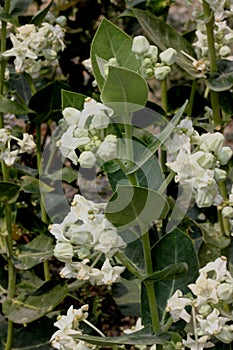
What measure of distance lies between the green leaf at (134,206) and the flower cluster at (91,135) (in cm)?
5

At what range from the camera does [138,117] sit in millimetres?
1388

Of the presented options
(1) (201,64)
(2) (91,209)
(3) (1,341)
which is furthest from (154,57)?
(3) (1,341)

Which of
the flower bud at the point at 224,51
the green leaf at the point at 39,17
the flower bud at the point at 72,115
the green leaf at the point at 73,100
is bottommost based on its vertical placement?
the flower bud at the point at 224,51

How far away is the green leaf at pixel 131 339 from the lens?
85 cm

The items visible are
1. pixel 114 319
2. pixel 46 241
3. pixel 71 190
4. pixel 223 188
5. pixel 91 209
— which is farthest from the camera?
pixel 71 190

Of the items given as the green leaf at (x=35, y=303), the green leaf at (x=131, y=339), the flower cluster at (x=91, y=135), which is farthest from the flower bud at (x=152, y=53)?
the green leaf at (x=35, y=303)

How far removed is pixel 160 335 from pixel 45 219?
23.2 inches

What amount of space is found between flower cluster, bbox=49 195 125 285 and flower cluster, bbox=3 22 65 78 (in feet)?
1.45

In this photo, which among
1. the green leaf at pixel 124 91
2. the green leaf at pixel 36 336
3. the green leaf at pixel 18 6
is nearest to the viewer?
the green leaf at pixel 124 91

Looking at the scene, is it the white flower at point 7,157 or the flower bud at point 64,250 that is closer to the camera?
the flower bud at point 64,250

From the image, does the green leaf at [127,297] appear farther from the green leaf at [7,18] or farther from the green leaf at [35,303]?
the green leaf at [7,18]

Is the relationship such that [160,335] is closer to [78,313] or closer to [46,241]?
[78,313]

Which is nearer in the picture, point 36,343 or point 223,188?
point 223,188

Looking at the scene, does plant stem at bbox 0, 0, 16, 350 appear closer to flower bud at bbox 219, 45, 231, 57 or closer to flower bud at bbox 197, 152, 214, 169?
flower bud at bbox 219, 45, 231, 57
